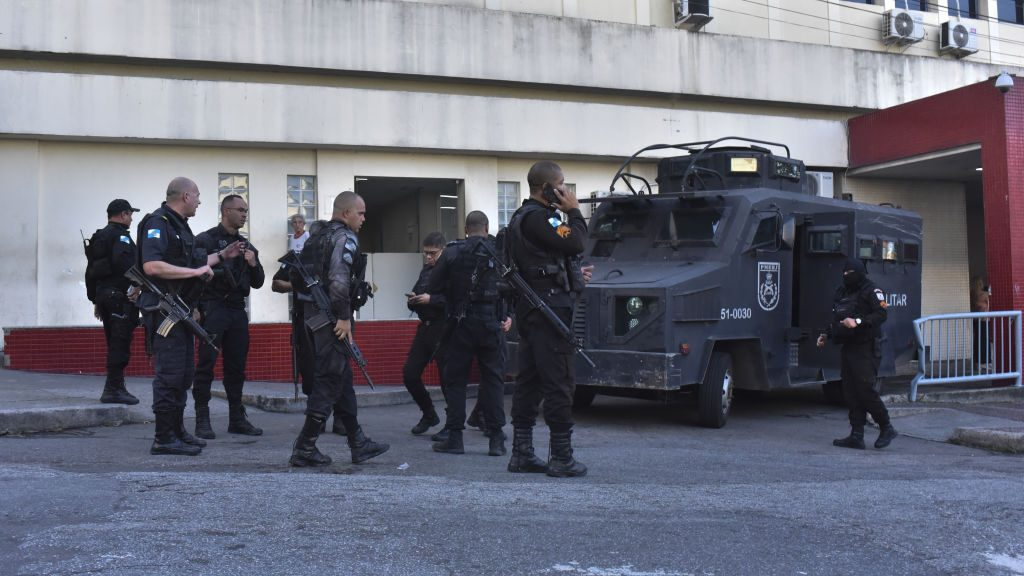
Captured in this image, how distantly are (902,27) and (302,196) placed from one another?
41.9 feet

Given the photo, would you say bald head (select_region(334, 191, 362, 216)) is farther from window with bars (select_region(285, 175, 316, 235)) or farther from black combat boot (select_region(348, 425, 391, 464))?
window with bars (select_region(285, 175, 316, 235))

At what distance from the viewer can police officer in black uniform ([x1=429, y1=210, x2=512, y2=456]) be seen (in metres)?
7.28

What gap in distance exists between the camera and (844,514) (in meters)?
5.41

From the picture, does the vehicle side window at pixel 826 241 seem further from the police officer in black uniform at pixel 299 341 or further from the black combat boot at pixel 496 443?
the police officer in black uniform at pixel 299 341

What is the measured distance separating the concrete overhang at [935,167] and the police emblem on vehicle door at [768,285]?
6508mm

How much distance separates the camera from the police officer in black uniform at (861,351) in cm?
836

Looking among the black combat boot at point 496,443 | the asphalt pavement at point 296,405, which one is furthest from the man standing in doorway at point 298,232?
the black combat boot at point 496,443

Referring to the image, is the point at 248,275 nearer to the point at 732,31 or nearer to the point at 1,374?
the point at 1,374

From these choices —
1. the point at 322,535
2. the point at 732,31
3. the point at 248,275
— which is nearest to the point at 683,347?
the point at 248,275

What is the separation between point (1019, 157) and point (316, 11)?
10.7m

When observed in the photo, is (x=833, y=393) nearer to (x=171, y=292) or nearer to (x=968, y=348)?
(x=968, y=348)

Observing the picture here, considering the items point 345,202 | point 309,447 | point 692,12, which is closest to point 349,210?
point 345,202

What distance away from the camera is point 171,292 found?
22.3 ft

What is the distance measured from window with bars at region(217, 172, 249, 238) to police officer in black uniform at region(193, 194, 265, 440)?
651cm
